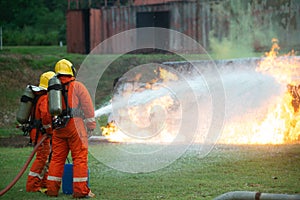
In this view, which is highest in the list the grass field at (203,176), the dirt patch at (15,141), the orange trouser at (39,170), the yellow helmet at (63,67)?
the yellow helmet at (63,67)

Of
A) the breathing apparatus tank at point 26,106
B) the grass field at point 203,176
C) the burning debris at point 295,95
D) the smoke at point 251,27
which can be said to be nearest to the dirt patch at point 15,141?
the grass field at point 203,176

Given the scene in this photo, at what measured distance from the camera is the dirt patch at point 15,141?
1942cm

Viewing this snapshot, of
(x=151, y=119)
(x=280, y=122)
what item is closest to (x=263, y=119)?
(x=280, y=122)

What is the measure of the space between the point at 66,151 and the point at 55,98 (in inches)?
33.0

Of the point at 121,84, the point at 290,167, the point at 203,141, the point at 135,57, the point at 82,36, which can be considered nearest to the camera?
the point at 290,167

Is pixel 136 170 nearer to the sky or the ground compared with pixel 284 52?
nearer to the ground

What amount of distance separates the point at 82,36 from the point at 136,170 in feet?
71.4

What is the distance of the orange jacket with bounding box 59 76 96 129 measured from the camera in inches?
436

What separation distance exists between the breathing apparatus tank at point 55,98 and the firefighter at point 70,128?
0.43 ft

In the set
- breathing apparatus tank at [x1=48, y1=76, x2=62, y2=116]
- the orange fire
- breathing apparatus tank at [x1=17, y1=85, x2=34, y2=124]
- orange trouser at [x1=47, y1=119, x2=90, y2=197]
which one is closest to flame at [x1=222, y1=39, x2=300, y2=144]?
the orange fire

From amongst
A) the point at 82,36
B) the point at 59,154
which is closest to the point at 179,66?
the point at 59,154

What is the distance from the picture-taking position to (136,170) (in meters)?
13.6

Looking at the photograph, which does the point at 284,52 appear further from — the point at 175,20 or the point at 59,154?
the point at 59,154

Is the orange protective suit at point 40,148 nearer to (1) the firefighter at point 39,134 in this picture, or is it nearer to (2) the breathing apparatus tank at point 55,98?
(1) the firefighter at point 39,134
